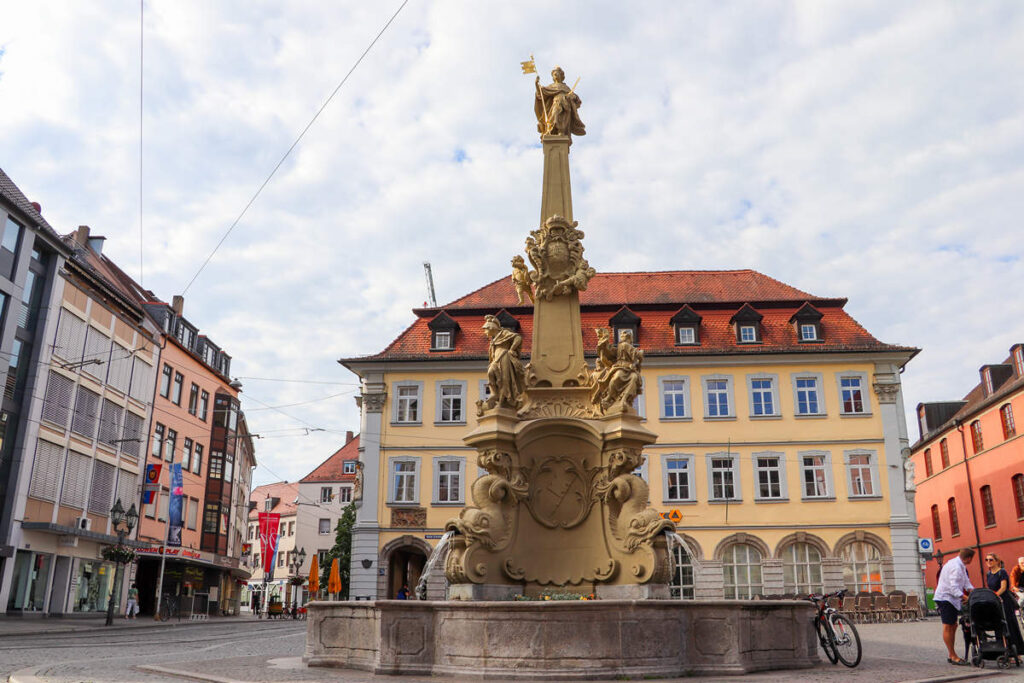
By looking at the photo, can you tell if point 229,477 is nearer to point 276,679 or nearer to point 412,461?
point 412,461

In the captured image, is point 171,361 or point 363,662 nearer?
point 363,662

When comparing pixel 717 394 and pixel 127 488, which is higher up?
pixel 717 394

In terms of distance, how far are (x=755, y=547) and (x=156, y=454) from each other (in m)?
27.4

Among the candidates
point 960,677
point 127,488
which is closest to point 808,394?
point 960,677

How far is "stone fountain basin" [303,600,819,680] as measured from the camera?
8.73 m

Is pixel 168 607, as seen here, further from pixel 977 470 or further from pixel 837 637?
pixel 977 470

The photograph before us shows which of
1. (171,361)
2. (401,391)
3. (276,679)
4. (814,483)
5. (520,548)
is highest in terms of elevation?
(171,361)

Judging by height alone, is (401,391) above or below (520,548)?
above

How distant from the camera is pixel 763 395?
3541 cm

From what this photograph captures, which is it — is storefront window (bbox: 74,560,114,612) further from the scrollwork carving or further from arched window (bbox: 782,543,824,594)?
the scrollwork carving

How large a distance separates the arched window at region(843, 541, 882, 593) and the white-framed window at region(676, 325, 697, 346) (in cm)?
993

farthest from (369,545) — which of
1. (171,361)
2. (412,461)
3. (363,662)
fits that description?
(363,662)

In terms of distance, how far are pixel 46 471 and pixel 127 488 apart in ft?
22.8

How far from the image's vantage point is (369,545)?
113 feet
